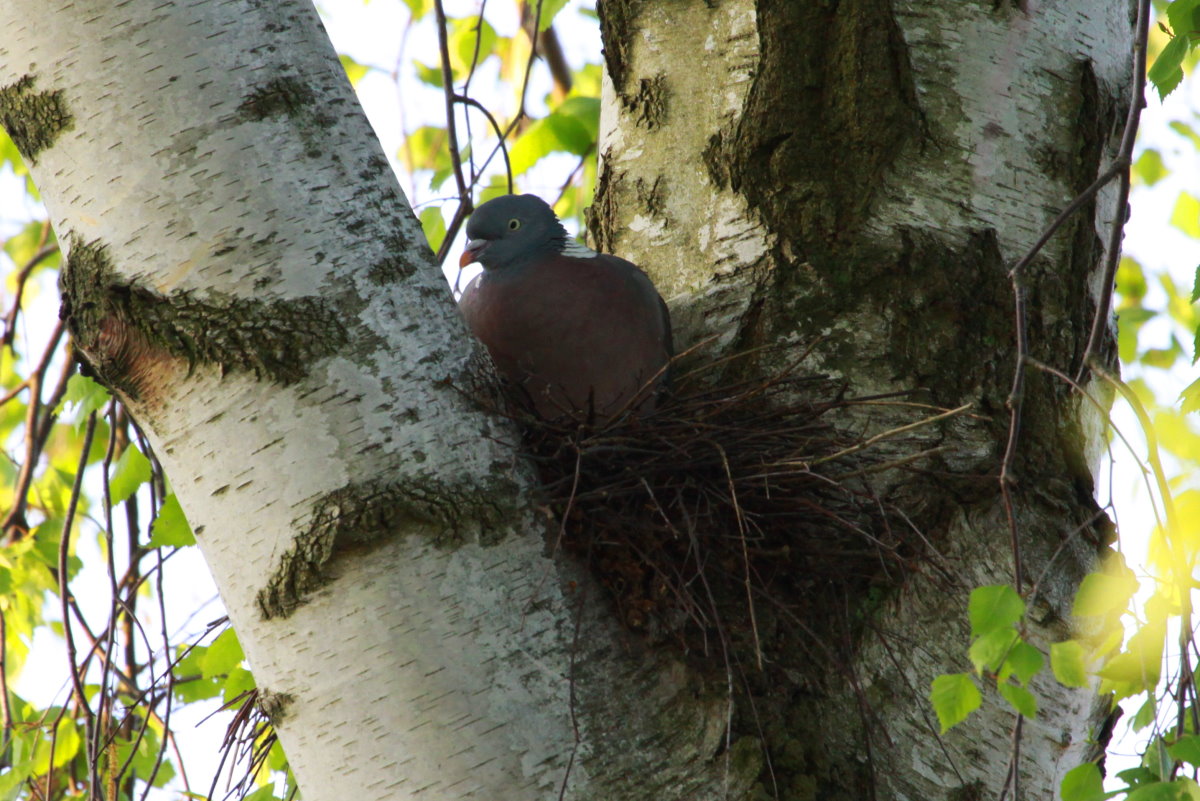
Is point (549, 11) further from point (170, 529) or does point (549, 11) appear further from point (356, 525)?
point (356, 525)

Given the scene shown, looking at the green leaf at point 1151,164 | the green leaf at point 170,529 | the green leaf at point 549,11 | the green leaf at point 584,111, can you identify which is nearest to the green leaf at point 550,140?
the green leaf at point 584,111

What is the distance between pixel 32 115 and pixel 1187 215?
2.35m

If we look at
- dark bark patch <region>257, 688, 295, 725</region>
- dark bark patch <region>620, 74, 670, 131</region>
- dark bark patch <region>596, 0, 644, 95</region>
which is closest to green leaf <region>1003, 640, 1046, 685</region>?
dark bark patch <region>257, 688, 295, 725</region>

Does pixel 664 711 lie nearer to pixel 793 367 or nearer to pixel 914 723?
pixel 914 723

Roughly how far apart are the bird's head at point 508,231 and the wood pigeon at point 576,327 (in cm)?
16

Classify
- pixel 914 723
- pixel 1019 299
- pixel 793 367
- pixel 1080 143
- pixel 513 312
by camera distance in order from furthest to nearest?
pixel 513 312, pixel 1080 143, pixel 793 367, pixel 914 723, pixel 1019 299

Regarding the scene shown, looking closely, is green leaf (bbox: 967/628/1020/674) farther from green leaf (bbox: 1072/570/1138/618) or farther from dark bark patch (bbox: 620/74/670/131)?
dark bark patch (bbox: 620/74/670/131)

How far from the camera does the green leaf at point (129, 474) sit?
7.25 feet

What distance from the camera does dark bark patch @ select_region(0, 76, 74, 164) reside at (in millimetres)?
1316

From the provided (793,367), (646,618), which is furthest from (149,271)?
(793,367)

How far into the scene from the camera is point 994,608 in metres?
1.11

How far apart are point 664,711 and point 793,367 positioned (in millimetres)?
546

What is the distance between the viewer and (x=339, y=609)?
1206mm

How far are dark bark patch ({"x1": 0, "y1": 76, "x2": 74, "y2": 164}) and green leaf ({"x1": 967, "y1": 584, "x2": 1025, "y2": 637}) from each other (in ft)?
3.61
